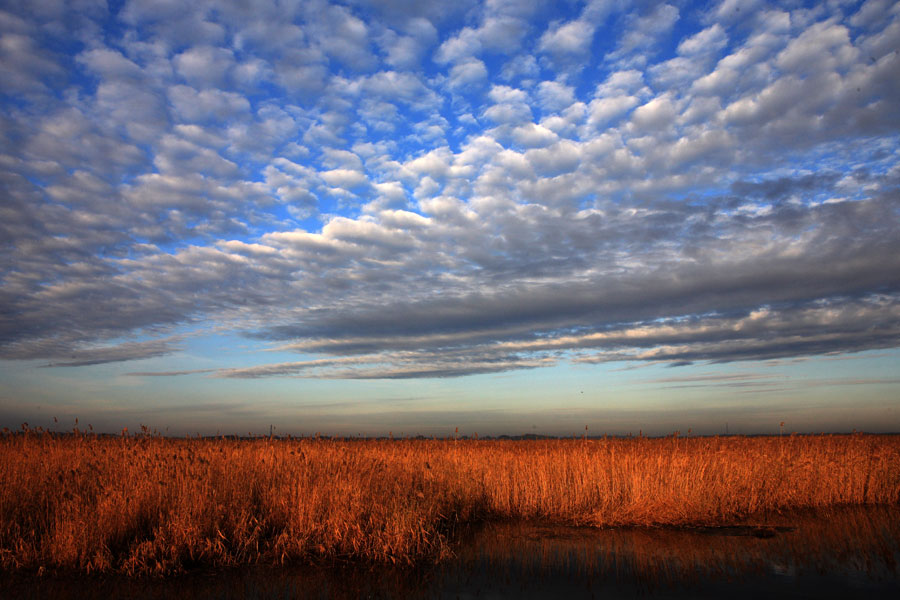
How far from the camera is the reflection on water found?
754 cm

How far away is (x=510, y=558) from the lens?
31.3 ft

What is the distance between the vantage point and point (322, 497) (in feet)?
33.8

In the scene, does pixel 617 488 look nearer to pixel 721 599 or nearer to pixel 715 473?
pixel 715 473

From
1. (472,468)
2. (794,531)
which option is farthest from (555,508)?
(794,531)

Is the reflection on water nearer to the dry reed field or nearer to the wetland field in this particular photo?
the wetland field

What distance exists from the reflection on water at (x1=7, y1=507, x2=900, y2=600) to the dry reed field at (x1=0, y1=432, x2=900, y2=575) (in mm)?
587

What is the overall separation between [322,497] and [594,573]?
519cm

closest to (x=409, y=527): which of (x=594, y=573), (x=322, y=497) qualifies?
(x=322, y=497)

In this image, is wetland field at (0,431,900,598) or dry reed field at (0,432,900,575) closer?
wetland field at (0,431,900,598)

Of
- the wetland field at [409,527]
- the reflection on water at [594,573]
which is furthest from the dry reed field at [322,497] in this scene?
the reflection on water at [594,573]

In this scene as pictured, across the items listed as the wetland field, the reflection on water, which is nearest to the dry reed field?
the wetland field

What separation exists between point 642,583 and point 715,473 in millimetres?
7812

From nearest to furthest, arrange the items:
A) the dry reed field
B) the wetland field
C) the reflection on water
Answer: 1. the reflection on water
2. the wetland field
3. the dry reed field

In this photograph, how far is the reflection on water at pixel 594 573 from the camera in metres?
7.54
